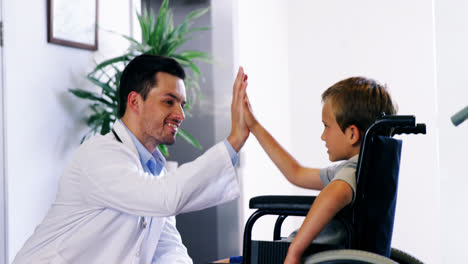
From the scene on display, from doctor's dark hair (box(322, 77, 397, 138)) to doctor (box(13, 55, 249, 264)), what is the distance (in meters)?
0.29

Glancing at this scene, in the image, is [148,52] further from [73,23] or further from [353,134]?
[353,134]

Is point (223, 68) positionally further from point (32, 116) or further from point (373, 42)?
point (32, 116)

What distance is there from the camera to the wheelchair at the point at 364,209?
1.23m

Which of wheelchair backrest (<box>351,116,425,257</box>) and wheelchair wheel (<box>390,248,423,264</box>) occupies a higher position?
wheelchair backrest (<box>351,116,425,257</box>)

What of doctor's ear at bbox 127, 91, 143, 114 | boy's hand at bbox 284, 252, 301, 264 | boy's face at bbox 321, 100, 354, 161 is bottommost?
boy's hand at bbox 284, 252, 301, 264

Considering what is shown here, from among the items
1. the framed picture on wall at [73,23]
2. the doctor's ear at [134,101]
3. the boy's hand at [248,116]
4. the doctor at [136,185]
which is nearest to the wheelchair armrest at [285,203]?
the doctor at [136,185]

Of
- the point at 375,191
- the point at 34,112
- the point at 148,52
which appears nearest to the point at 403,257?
the point at 375,191

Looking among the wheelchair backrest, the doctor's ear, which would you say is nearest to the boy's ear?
the wheelchair backrest

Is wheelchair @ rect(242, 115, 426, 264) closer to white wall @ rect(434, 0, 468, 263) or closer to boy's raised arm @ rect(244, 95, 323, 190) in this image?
A: boy's raised arm @ rect(244, 95, 323, 190)

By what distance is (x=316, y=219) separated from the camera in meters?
1.22

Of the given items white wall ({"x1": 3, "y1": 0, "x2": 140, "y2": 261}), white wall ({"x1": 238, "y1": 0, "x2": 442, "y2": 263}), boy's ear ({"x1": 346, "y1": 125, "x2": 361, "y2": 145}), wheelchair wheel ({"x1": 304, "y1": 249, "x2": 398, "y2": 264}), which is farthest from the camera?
white wall ({"x1": 238, "y1": 0, "x2": 442, "y2": 263})

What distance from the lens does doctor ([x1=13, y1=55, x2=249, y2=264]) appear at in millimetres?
1296

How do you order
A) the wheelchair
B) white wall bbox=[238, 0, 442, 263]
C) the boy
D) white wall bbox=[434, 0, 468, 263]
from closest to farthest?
the wheelchair → the boy → white wall bbox=[434, 0, 468, 263] → white wall bbox=[238, 0, 442, 263]

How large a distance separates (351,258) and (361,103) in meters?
0.51
